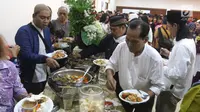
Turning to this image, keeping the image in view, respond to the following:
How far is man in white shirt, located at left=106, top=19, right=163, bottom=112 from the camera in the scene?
1.14 m

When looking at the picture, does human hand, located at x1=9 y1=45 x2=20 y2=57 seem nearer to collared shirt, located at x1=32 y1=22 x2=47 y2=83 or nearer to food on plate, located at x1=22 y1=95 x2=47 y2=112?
collared shirt, located at x1=32 y1=22 x2=47 y2=83

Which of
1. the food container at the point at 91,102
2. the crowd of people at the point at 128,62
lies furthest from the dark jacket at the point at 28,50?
the food container at the point at 91,102

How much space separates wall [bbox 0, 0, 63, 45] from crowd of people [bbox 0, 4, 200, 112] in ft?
2.14

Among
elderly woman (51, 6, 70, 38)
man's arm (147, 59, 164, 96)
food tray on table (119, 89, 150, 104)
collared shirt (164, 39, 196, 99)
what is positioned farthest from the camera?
elderly woman (51, 6, 70, 38)

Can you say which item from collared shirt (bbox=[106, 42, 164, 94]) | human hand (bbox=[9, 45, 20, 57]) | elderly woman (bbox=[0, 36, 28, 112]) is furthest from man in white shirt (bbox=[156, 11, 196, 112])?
human hand (bbox=[9, 45, 20, 57])

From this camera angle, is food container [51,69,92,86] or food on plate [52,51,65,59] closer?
food container [51,69,92,86]

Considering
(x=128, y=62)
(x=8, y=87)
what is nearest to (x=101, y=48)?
(x=128, y=62)

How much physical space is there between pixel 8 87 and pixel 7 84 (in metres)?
0.02

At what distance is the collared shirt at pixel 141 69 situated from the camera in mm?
1181

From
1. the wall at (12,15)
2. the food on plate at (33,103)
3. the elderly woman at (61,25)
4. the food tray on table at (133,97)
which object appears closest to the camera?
the food on plate at (33,103)

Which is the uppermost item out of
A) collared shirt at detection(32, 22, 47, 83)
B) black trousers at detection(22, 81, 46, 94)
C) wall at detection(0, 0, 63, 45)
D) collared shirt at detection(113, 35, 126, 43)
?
wall at detection(0, 0, 63, 45)

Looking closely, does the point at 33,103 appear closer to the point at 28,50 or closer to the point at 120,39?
the point at 28,50

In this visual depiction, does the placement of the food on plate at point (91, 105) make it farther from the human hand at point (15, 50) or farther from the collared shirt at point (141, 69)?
the human hand at point (15, 50)

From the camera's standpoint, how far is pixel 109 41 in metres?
1.82
